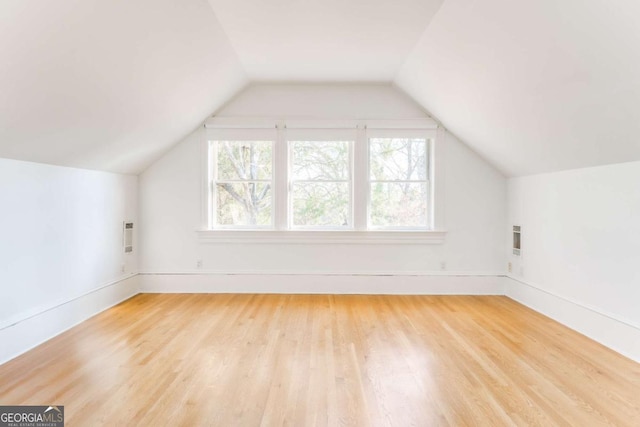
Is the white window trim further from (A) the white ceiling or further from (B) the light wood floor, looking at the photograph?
(B) the light wood floor

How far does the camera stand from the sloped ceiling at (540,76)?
2.13 meters

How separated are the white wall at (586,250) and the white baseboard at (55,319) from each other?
4746mm

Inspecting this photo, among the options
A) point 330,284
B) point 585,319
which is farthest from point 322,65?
point 585,319

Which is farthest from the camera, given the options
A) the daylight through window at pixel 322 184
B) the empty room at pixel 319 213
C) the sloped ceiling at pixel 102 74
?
the daylight through window at pixel 322 184

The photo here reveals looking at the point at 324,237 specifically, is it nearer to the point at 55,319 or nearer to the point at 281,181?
the point at 281,181

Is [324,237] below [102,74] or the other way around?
below

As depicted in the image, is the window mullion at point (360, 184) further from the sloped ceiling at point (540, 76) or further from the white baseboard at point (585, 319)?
the white baseboard at point (585, 319)

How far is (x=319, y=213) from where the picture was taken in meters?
5.04

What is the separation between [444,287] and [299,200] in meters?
2.20

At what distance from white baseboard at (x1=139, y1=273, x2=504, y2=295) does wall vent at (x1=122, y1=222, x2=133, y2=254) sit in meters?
0.51

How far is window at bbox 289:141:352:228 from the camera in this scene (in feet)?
16.5

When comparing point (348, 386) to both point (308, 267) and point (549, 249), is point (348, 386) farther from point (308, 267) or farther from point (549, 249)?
point (549, 249)

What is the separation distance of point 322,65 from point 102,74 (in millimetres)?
2269

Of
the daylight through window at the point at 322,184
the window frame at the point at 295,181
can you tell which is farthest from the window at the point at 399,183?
the window frame at the point at 295,181
